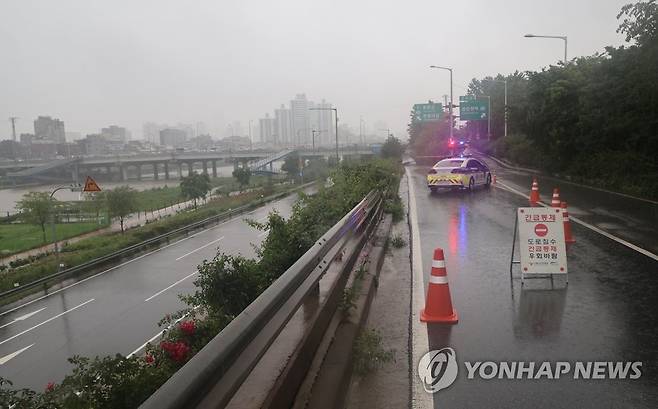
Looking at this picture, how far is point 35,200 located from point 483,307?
52119mm

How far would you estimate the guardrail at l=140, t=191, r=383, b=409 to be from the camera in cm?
192

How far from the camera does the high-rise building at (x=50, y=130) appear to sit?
15025cm

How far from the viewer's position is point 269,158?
125438mm

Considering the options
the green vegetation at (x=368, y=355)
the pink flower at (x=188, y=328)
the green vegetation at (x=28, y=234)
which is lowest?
the green vegetation at (x=28, y=234)

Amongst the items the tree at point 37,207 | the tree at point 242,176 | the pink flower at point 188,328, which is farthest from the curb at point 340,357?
the tree at point 242,176

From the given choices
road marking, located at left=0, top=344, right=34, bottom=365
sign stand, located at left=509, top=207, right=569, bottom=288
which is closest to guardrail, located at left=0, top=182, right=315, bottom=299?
road marking, located at left=0, top=344, right=34, bottom=365

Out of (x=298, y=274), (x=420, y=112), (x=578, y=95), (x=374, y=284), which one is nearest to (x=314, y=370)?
(x=298, y=274)

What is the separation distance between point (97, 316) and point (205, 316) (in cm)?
1968

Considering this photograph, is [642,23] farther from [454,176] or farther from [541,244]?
[541,244]

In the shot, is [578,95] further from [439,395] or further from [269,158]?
[269,158]

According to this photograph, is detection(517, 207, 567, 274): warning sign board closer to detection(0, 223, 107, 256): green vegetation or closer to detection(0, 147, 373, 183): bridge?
detection(0, 223, 107, 256): green vegetation

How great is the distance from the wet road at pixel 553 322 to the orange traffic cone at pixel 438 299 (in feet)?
0.61

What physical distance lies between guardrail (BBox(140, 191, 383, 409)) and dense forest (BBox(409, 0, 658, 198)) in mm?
18910

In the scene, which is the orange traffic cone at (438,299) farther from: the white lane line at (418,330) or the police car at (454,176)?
the police car at (454,176)
